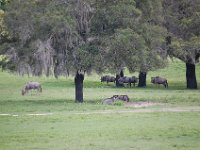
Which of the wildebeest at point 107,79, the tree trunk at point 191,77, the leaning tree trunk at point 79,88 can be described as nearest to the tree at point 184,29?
the tree trunk at point 191,77

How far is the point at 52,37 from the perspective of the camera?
127ft

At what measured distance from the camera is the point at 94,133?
2309 centimetres

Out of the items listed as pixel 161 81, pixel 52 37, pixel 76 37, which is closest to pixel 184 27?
pixel 161 81

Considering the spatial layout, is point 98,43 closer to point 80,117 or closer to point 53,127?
point 80,117

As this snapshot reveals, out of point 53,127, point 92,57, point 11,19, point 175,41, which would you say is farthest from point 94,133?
point 175,41

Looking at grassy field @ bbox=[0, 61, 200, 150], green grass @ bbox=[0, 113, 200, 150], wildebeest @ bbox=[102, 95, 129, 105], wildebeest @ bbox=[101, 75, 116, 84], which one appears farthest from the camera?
wildebeest @ bbox=[101, 75, 116, 84]

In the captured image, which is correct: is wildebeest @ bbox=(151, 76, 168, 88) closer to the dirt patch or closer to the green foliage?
the green foliage

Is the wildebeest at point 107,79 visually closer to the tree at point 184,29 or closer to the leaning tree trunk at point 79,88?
the tree at point 184,29

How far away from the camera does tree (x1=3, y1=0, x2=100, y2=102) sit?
37938mm

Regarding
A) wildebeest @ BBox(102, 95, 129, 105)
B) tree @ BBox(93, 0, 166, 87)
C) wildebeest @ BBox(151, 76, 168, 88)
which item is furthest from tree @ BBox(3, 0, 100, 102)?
wildebeest @ BBox(151, 76, 168, 88)

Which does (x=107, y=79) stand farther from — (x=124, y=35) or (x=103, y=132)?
(x=103, y=132)

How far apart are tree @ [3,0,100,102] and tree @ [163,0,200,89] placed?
56.9 feet

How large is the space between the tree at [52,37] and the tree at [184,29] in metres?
17.3

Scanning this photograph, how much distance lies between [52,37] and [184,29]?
2084 cm
